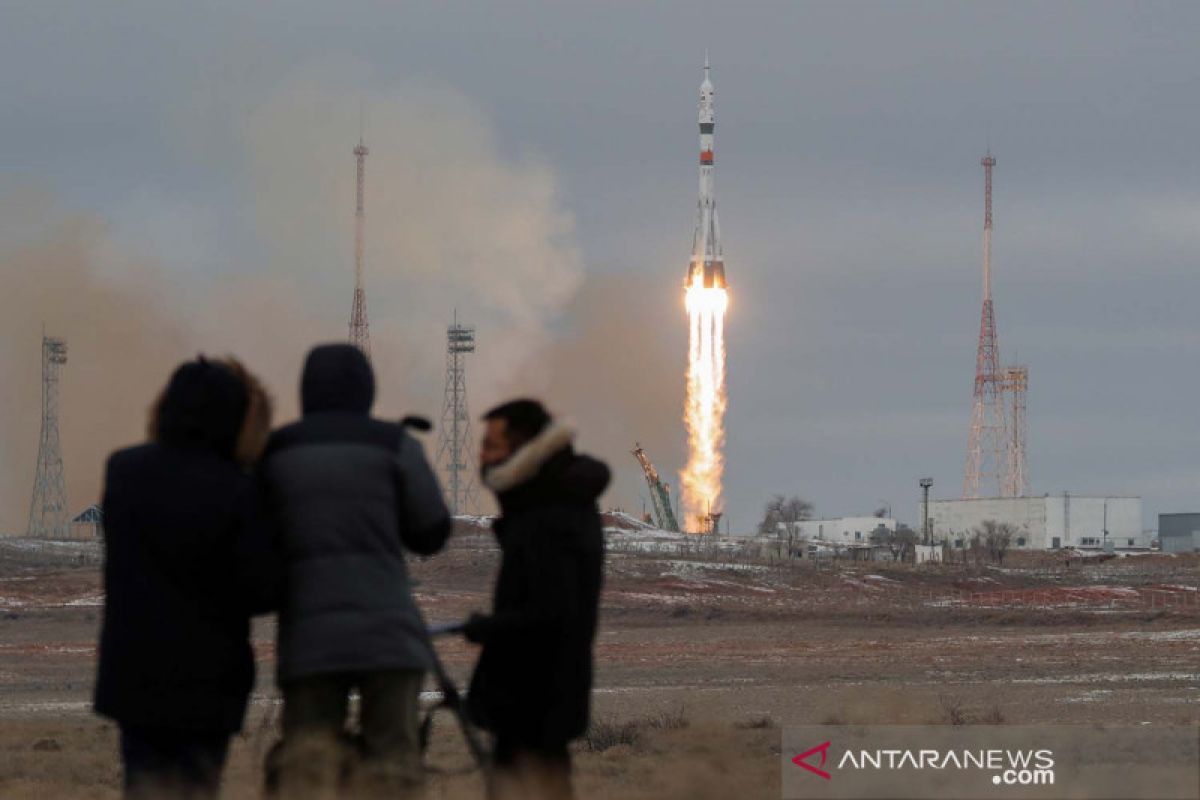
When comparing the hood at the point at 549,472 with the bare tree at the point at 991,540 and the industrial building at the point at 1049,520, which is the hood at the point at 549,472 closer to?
the bare tree at the point at 991,540

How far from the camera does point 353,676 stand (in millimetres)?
7773

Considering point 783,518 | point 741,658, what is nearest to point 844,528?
point 783,518

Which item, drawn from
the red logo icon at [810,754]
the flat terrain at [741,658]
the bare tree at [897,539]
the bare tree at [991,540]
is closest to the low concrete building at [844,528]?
the bare tree at [897,539]

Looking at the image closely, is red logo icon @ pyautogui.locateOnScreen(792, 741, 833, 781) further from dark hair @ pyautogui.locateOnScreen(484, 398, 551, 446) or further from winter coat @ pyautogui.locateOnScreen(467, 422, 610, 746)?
dark hair @ pyautogui.locateOnScreen(484, 398, 551, 446)

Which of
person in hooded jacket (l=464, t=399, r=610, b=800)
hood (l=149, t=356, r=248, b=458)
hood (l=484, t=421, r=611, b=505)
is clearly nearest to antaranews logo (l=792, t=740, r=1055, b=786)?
person in hooded jacket (l=464, t=399, r=610, b=800)

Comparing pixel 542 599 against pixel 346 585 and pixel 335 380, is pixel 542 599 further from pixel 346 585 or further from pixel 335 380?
pixel 335 380

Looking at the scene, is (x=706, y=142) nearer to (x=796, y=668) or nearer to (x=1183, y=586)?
(x=1183, y=586)

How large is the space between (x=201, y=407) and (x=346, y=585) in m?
0.86

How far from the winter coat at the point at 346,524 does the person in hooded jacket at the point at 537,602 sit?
34cm

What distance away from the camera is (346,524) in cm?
777

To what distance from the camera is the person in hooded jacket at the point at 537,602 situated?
8.11 m

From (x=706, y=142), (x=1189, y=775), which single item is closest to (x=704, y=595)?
(x=706, y=142)

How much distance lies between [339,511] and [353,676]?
626 millimetres

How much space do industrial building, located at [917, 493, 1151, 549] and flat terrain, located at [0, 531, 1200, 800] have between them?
29.1 meters
